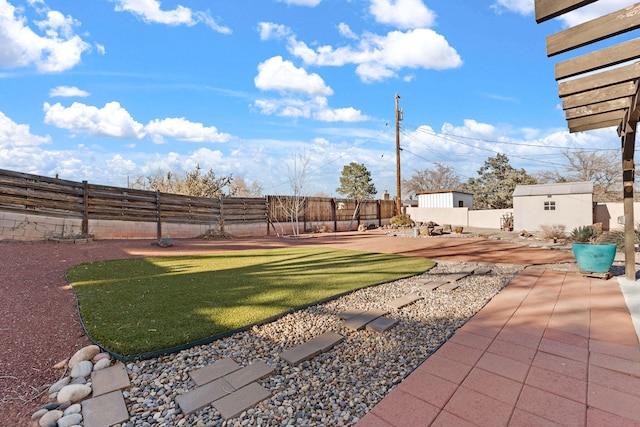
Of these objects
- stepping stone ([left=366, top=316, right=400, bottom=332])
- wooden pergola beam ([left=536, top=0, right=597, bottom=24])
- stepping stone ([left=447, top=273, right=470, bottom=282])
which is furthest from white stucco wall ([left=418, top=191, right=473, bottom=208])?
wooden pergola beam ([left=536, top=0, right=597, bottom=24])

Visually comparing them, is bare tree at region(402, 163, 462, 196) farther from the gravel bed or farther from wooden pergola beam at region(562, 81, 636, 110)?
the gravel bed

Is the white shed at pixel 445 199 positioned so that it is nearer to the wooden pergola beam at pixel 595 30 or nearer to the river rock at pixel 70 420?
the wooden pergola beam at pixel 595 30

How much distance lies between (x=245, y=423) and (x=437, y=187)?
123ft

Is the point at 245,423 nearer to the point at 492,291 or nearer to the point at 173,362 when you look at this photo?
the point at 173,362

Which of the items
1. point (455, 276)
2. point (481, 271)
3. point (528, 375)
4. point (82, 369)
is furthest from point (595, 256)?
point (82, 369)

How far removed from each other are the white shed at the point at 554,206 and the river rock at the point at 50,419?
58.6ft

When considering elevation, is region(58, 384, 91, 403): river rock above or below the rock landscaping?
above

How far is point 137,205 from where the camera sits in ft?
31.8

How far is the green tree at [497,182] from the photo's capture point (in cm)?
2311

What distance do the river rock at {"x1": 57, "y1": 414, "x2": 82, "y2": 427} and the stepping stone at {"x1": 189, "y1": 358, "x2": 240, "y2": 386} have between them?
611 millimetres

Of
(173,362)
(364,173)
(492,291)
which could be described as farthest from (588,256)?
(364,173)

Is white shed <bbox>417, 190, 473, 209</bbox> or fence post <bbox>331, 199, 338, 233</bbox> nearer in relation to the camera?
fence post <bbox>331, 199, 338, 233</bbox>

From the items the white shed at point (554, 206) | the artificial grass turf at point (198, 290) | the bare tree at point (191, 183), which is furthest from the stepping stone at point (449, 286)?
the white shed at point (554, 206)

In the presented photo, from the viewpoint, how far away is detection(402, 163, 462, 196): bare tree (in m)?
35.5
